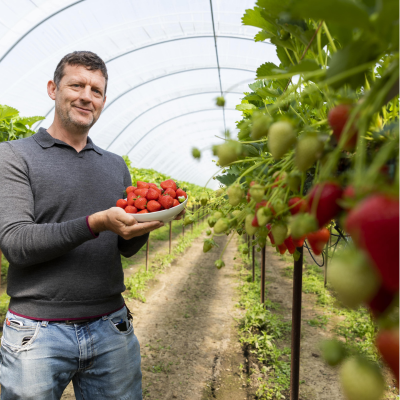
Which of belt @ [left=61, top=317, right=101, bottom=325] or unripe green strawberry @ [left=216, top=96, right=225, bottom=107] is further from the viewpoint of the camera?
belt @ [left=61, top=317, right=101, bottom=325]

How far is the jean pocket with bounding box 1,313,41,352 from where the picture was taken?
4.92 feet

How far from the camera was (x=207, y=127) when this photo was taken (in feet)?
52.9

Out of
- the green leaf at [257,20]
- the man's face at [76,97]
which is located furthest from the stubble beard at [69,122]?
the green leaf at [257,20]

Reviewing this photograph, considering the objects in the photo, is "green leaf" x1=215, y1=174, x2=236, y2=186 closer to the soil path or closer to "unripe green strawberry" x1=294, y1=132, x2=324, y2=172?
"unripe green strawberry" x1=294, y1=132, x2=324, y2=172

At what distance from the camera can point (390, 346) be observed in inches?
9.4

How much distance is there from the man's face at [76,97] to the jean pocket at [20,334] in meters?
0.99

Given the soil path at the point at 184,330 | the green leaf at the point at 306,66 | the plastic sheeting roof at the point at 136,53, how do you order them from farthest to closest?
the plastic sheeting roof at the point at 136,53 → the soil path at the point at 184,330 → the green leaf at the point at 306,66

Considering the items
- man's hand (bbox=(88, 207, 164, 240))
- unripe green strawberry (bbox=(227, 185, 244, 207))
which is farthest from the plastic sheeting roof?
unripe green strawberry (bbox=(227, 185, 244, 207))

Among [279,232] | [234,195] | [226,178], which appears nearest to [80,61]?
[226,178]

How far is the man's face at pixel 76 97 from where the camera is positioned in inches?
68.9

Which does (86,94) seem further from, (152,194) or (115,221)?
(115,221)

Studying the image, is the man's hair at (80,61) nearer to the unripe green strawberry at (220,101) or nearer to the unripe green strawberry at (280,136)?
the unripe green strawberry at (220,101)

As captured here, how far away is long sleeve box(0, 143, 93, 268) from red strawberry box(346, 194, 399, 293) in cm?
134

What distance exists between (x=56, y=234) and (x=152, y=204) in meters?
0.43
